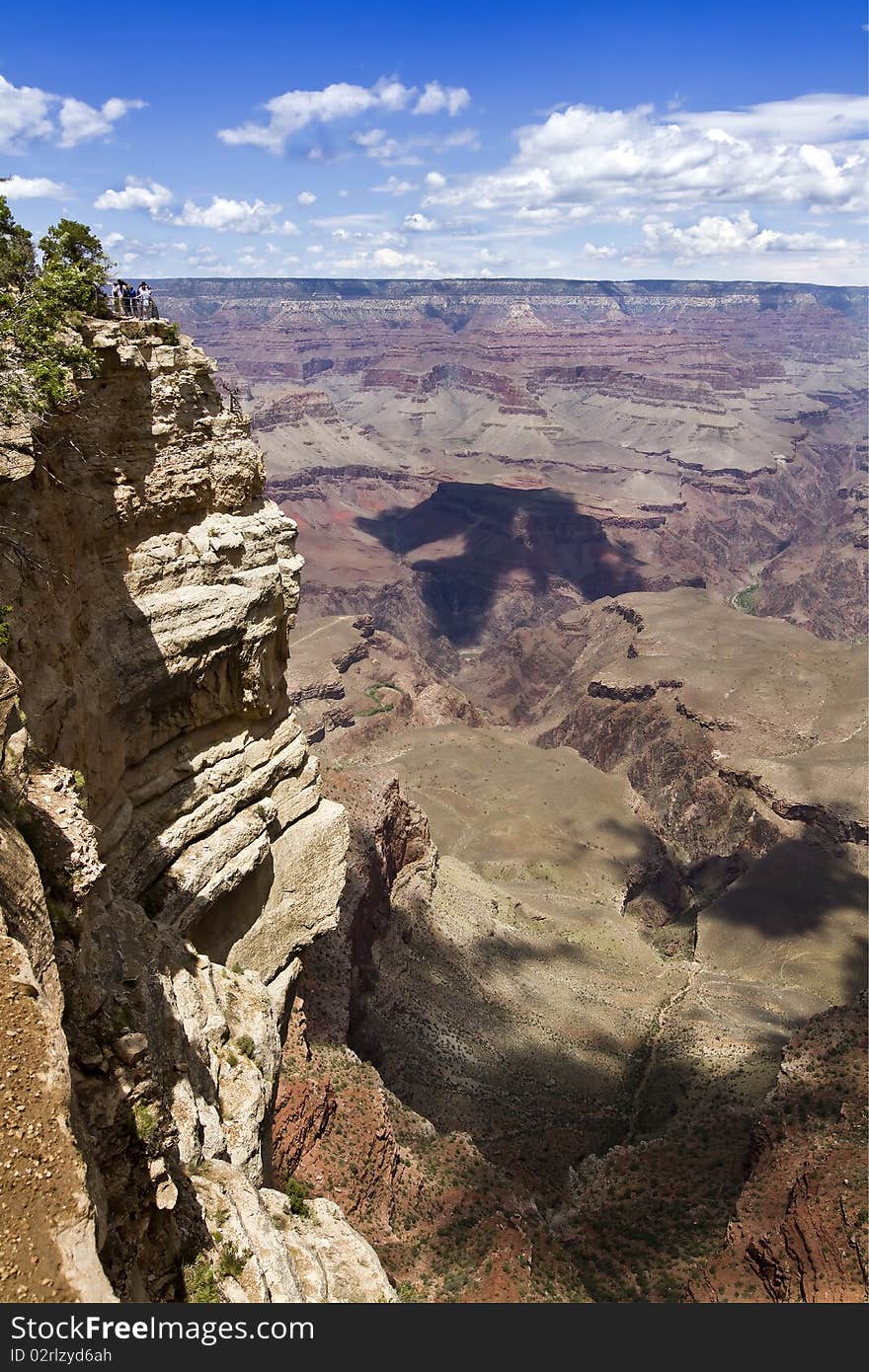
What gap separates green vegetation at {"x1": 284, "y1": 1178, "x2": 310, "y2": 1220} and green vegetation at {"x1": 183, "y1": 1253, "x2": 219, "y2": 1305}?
7.95 meters

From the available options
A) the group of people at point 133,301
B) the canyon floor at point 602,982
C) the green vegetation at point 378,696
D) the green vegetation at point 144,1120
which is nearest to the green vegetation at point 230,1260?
the green vegetation at point 144,1120

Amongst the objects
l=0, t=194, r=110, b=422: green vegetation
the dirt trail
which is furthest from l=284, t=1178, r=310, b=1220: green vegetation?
the dirt trail

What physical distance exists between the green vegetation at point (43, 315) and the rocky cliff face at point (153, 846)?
2.84ft

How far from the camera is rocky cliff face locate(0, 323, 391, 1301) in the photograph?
10.4 meters

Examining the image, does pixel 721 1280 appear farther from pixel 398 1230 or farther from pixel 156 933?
pixel 156 933

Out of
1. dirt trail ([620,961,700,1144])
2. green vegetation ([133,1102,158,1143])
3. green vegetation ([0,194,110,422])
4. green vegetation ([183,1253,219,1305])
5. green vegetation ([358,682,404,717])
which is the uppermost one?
green vegetation ([0,194,110,422])

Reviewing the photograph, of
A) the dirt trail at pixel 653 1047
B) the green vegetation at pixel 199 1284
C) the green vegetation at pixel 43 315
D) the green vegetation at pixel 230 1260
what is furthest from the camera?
the dirt trail at pixel 653 1047

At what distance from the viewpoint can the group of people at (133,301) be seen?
2223 cm

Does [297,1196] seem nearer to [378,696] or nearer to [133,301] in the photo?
[133,301]

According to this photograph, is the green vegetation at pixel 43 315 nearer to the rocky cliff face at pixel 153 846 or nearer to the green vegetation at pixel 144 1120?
the rocky cliff face at pixel 153 846

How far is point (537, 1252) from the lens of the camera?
26.7 metres

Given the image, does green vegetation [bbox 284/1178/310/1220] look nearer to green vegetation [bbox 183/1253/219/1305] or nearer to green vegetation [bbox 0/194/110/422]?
green vegetation [bbox 183/1253/219/1305]

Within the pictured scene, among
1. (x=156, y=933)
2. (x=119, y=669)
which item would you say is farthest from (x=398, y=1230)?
(x=119, y=669)

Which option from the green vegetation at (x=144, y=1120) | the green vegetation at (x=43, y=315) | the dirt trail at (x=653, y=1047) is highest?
the green vegetation at (x=43, y=315)
